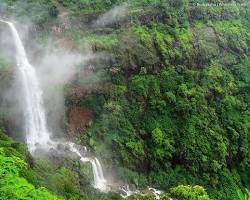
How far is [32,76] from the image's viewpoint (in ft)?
114

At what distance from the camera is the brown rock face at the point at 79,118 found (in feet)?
113

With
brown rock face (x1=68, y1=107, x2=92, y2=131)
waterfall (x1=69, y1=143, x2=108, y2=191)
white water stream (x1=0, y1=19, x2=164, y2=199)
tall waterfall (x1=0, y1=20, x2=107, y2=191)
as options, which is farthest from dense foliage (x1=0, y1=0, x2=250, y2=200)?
tall waterfall (x1=0, y1=20, x2=107, y2=191)

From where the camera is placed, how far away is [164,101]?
37500 millimetres

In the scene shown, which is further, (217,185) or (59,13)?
(59,13)

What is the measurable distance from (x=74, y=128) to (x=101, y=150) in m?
2.54

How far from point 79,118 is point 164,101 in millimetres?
7154

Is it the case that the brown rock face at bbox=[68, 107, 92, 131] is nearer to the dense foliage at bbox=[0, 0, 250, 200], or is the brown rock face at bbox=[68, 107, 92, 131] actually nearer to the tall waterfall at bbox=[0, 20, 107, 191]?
the dense foliage at bbox=[0, 0, 250, 200]

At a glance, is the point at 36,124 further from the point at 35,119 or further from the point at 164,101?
the point at 164,101

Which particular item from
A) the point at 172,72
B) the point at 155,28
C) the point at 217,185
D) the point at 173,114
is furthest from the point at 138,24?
the point at 217,185

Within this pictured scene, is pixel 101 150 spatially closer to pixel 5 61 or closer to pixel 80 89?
pixel 80 89

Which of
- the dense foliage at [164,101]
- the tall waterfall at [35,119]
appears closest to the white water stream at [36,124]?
the tall waterfall at [35,119]

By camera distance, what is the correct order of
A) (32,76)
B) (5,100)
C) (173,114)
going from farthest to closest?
(173,114) < (32,76) < (5,100)

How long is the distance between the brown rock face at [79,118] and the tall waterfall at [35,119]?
1617mm

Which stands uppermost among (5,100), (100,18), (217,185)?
(100,18)
